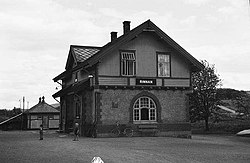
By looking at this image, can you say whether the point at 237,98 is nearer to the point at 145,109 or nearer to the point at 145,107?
the point at 145,109

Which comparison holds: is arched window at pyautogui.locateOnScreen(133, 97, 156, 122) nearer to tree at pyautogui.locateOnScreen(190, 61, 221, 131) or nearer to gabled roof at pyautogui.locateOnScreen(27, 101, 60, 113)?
tree at pyautogui.locateOnScreen(190, 61, 221, 131)

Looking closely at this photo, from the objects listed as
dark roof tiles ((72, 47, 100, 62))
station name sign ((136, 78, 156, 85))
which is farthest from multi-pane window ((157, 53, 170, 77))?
dark roof tiles ((72, 47, 100, 62))

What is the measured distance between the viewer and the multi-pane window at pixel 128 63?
2572 centimetres

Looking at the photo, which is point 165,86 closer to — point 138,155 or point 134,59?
point 134,59

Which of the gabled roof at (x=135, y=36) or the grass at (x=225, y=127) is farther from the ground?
the gabled roof at (x=135, y=36)

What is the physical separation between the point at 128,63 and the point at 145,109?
11.8 ft

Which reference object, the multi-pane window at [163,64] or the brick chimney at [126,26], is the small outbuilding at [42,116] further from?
the multi-pane window at [163,64]

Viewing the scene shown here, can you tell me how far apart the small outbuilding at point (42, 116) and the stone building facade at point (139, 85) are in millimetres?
19616

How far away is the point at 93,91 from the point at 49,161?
41.9 ft

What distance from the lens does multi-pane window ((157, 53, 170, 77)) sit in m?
26.8

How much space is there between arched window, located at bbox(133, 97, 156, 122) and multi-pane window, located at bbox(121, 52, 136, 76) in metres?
2.09

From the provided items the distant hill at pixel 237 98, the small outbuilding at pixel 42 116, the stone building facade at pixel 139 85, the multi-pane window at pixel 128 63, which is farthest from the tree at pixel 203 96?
the small outbuilding at pixel 42 116

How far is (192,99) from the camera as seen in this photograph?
3875cm

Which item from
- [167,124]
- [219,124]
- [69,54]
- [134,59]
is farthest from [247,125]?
[69,54]
